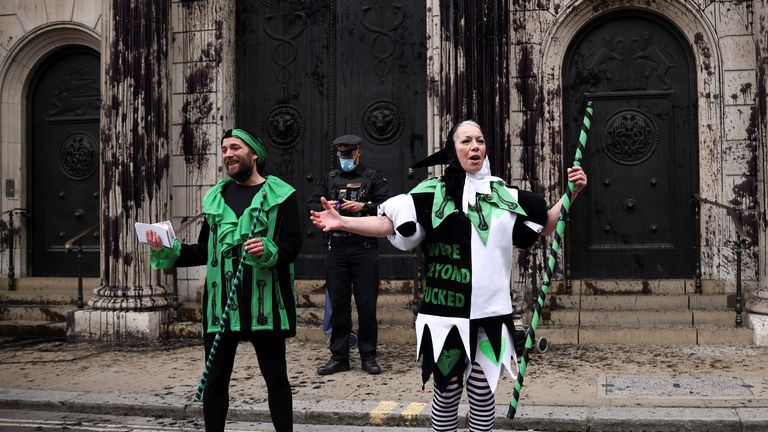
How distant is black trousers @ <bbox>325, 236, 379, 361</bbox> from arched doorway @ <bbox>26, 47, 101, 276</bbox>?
5.73 meters

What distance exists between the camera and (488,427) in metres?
4.42

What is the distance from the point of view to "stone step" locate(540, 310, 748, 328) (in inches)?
384

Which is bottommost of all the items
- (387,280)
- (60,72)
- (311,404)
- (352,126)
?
(311,404)

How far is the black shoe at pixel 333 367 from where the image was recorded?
324 inches

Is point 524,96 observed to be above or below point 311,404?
above

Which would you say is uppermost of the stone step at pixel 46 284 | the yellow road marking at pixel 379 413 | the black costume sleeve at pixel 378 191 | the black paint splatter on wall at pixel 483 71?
the black paint splatter on wall at pixel 483 71

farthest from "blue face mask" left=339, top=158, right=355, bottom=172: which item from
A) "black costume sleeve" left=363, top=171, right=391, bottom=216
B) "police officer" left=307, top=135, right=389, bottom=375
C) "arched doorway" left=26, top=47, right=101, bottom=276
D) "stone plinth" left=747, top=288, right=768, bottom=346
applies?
"arched doorway" left=26, top=47, right=101, bottom=276

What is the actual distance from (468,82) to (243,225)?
5.69 meters

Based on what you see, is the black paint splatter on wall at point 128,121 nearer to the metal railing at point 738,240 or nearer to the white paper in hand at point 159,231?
the white paper in hand at point 159,231

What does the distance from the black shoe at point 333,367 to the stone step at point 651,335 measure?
240 centimetres

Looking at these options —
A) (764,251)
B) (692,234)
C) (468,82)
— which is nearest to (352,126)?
(468,82)

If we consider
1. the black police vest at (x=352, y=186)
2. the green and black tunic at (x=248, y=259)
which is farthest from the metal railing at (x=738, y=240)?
the green and black tunic at (x=248, y=259)

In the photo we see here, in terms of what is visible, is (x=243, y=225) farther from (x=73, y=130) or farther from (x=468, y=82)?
(x=73, y=130)

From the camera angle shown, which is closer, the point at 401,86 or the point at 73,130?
the point at 401,86
